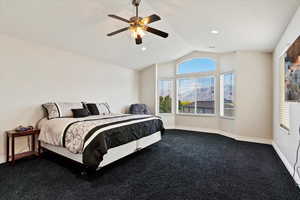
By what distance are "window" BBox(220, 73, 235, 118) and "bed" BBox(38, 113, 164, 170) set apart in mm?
3231

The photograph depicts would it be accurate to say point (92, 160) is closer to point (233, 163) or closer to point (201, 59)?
point (233, 163)

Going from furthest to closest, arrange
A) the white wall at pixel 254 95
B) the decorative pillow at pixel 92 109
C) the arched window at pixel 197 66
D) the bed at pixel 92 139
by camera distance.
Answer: the arched window at pixel 197 66, the white wall at pixel 254 95, the decorative pillow at pixel 92 109, the bed at pixel 92 139

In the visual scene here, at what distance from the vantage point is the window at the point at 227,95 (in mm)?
5099

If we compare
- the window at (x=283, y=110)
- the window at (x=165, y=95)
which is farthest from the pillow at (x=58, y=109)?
the window at (x=283, y=110)

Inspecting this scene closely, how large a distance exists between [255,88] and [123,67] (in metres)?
4.47

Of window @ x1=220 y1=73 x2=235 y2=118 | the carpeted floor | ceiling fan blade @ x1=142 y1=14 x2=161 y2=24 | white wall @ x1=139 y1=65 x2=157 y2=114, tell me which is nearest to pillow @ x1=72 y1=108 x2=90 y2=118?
the carpeted floor

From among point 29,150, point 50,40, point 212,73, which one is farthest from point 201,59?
point 29,150

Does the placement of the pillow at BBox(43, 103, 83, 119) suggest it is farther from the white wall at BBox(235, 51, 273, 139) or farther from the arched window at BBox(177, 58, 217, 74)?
the white wall at BBox(235, 51, 273, 139)

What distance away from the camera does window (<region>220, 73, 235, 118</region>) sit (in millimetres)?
5099

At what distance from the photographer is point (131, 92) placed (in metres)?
6.40

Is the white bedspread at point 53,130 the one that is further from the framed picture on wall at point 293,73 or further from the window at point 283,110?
the window at point 283,110

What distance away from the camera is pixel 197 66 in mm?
6059

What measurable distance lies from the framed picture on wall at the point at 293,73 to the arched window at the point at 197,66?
3.19 meters

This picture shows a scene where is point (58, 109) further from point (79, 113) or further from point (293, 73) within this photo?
point (293, 73)
